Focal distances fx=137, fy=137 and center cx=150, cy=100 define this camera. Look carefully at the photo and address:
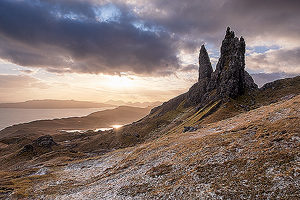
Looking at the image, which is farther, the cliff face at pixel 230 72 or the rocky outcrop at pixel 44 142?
the cliff face at pixel 230 72

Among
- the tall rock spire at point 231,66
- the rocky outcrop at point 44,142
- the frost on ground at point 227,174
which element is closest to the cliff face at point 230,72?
the tall rock spire at point 231,66

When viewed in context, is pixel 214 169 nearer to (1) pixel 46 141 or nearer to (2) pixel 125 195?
(2) pixel 125 195

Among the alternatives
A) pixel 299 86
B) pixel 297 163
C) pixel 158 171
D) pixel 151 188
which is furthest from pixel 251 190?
pixel 299 86

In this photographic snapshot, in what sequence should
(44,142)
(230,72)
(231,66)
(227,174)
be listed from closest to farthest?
1. (227,174)
2. (44,142)
3. (230,72)
4. (231,66)

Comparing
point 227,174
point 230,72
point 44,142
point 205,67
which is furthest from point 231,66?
point 44,142

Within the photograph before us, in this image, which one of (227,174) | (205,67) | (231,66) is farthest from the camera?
(205,67)

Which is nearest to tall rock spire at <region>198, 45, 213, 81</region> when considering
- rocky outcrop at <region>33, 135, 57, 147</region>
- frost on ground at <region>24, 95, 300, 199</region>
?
frost on ground at <region>24, 95, 300, 199</region>

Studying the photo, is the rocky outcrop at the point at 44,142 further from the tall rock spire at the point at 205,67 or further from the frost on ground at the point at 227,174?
the tall rock spire at the point at 205,67

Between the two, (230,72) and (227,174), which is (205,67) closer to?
(230,72)

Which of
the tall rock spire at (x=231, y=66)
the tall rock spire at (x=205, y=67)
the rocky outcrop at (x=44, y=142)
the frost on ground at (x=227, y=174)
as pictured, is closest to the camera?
the frost on ground at (x=227, y=174)

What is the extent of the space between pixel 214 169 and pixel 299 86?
12665cm

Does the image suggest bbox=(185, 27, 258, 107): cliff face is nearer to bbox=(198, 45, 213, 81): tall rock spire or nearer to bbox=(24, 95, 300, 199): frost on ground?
bbox=(198, 45, 213, 81): tall rock spire

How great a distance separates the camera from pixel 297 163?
1834 centimetres

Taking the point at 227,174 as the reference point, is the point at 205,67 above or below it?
above
